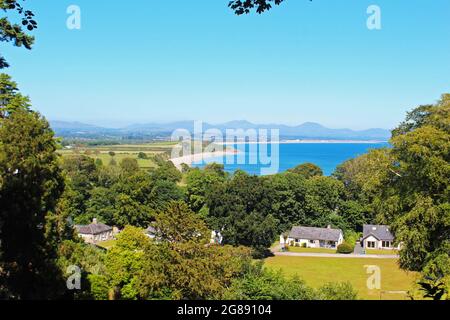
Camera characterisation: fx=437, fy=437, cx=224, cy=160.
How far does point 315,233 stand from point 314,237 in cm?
50

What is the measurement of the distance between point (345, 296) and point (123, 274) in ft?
35.5

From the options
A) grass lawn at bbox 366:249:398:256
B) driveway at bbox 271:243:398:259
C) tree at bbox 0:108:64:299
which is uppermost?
tree at bbox 0:108:64:299

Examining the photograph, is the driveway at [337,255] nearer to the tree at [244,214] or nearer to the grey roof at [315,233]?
the tree at [244,214]

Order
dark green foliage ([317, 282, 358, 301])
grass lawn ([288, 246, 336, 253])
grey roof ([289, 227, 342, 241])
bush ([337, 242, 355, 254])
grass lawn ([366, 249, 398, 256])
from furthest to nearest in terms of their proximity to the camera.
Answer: grey roof ([289, 227, 342, 241]) < grass lawn ([288, 246, 336, 253]) < grass lawn ([366, 249, 398, 256]) < bush ([337, 242, 355, 254]) < dark green foliage ([317, 282, 358, 301])

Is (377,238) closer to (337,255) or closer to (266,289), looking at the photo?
(337,255)

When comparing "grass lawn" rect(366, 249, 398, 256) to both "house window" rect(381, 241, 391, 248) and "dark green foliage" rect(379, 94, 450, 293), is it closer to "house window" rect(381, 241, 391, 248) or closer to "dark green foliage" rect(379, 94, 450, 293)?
"house window" rect(381, 241, 391, 248)

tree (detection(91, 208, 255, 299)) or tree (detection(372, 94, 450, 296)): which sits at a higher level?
tree (detection(372, 94, 450, 296))

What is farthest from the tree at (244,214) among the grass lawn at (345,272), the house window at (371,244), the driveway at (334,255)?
the house window at (371,244)

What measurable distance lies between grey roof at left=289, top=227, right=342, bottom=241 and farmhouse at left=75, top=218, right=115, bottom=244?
2127 cm

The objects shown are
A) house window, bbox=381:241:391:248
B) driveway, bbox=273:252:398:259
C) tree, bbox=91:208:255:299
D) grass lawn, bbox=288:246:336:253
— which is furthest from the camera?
house window, bbox=381:241:391:248

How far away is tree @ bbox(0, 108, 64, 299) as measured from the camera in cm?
1606

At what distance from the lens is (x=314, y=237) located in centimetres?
4969

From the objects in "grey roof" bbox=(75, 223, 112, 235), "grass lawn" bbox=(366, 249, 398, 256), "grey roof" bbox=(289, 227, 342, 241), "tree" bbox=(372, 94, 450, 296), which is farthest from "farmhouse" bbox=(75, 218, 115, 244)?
"tree" bbox=(372, 94, 450, 296)

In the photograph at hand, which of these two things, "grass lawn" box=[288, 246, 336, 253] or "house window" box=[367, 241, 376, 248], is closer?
"grass lawn" box=[288, 246, 336, 253]
